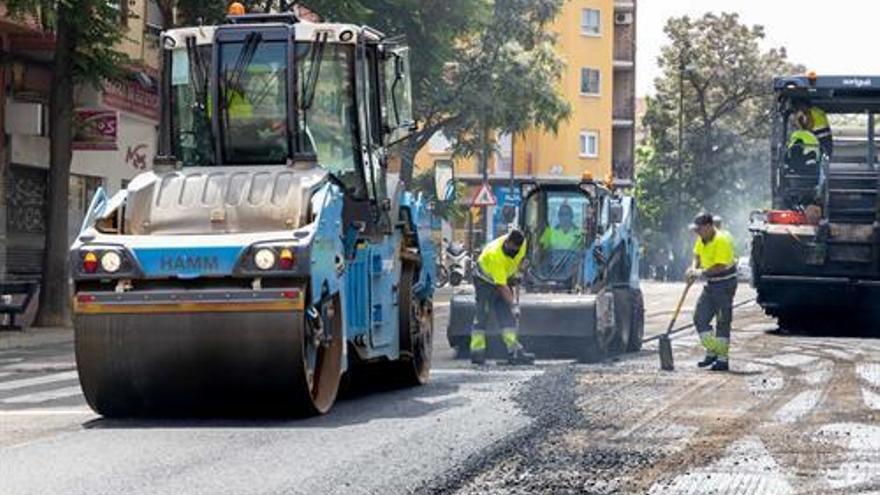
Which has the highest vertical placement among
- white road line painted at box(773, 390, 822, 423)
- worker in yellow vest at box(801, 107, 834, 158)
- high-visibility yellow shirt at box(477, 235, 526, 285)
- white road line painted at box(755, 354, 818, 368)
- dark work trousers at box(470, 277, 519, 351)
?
worker in yellow vest at box(801, 107, 834, 158)

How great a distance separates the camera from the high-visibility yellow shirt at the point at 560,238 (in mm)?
20453

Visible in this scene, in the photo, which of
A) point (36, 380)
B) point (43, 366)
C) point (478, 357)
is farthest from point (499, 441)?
point (43, 366)

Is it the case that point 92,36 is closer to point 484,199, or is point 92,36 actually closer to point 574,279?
point 574,279

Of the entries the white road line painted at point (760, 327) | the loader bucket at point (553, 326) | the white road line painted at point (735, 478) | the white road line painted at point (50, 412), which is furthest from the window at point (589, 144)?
the white road line painted at point (735, 478)

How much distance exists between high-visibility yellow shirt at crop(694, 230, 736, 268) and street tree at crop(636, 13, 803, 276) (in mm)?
55523

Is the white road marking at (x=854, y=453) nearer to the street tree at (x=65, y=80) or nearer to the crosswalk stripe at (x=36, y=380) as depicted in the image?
the crosswalk stripe at (x=36, y=380)

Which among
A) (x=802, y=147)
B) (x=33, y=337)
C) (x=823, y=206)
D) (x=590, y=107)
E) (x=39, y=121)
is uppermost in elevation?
(x=590, y=107)

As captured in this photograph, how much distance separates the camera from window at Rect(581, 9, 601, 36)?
7712cm

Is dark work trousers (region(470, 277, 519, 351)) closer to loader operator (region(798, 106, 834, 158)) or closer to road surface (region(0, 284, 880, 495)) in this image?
road surface (region(0, 284, 880, 495))

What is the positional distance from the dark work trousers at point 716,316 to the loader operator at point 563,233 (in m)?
2.47

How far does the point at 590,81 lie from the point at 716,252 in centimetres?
5953

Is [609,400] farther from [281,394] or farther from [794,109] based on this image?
[794,109]

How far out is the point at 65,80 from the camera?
81.9 ft

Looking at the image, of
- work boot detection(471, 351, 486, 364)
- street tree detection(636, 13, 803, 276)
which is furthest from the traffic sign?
street tree detection(636, 13, 803, 276)
